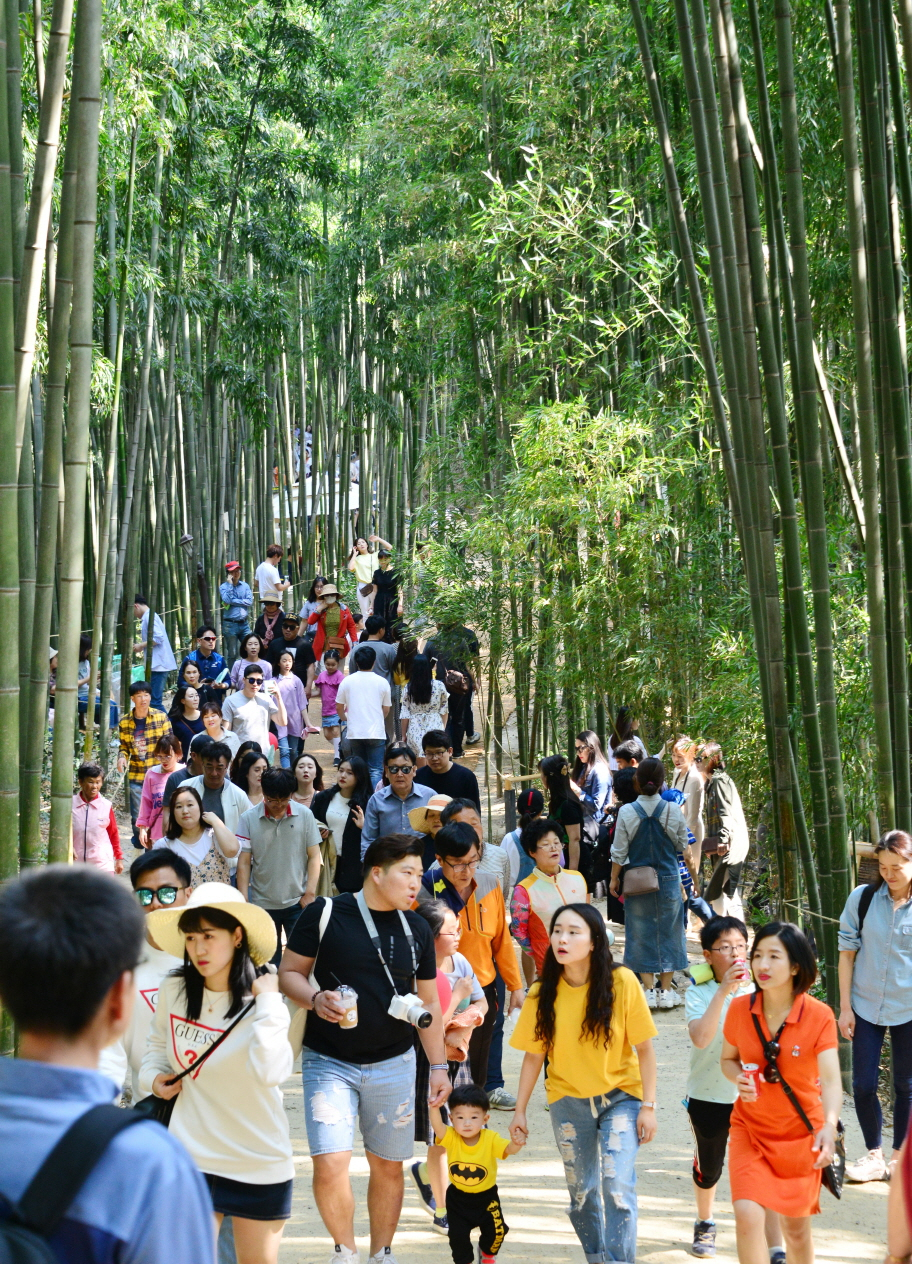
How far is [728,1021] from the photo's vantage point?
2902mm

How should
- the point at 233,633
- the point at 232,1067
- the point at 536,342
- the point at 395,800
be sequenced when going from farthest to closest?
the point at 233,633, the point at 536,342, the point at 395,800, the point at 232,1067

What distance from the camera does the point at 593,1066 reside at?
114 inches

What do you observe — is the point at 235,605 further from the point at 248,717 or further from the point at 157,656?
the point at 248,717

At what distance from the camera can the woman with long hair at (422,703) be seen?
7371mm

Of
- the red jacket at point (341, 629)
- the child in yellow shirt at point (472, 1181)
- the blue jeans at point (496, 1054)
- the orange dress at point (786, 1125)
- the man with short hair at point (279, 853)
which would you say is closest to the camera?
the orange dress at point (786, 1125)

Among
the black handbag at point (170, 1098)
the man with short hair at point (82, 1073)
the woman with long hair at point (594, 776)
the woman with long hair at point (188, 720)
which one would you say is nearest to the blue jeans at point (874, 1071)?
the black handbag at point (170, 1098)

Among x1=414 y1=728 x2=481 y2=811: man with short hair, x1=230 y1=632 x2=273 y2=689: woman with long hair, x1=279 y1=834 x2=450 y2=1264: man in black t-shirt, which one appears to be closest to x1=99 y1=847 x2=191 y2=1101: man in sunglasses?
x1=279 y1=834 x2=450 y2=1264: man in black t-shirt

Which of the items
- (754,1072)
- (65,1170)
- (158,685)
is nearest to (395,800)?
(754,1072)

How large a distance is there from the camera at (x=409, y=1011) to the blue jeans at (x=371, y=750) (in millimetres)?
4312

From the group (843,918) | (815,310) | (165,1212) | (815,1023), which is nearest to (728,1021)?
(815,1023)

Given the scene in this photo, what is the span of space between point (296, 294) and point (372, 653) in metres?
9.87

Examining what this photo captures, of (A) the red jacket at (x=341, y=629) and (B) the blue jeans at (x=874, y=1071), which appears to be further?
(A) the red jacket at (x=341, y=629)

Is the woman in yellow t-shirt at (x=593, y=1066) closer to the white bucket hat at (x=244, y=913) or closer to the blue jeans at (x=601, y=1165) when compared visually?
the blue jeans at (x=601, y=1165)

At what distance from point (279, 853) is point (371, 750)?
2752 millimetres
